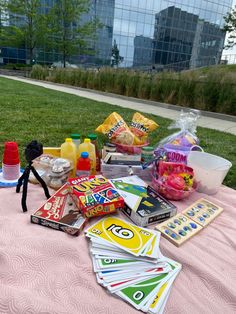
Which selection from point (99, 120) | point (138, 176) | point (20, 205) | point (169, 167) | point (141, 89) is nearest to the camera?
point (20, 205)

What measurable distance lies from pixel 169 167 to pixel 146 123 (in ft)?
2.09

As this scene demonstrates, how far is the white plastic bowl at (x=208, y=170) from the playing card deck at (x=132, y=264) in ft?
2.52

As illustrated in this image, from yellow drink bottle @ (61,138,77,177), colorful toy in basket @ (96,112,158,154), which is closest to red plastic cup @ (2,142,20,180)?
yellow drink bottle @ (61,138,77,177)

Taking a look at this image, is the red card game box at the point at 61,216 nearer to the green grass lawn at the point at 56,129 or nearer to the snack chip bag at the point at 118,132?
the snack chip bag at the point at 118,132

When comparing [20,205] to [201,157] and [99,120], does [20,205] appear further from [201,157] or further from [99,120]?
[99,120]

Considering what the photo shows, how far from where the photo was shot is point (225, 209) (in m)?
1.78

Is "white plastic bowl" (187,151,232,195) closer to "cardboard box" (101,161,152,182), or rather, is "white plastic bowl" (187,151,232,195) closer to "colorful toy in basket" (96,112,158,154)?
"cardboard box" (101,161,152,182)

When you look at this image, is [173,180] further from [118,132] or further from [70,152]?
[70,152]

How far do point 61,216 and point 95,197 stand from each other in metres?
0.22

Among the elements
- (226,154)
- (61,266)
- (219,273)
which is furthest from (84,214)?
(226,154)

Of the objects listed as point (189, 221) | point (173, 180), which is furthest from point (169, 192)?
point (189, 221)

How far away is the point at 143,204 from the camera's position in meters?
1.57

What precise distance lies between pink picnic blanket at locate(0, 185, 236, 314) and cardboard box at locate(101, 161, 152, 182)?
27.6 inches

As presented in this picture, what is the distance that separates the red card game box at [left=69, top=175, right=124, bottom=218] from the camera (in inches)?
56.3
